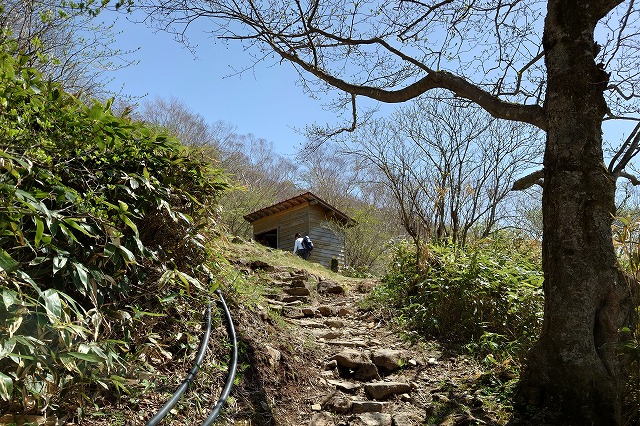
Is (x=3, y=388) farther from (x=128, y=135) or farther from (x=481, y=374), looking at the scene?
(x=481, y=374)

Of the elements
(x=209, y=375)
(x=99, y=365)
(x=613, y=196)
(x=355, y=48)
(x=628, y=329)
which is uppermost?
(x=355, y=48)

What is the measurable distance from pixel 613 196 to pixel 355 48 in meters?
3.54

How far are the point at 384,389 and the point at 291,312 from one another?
2356 millimetres

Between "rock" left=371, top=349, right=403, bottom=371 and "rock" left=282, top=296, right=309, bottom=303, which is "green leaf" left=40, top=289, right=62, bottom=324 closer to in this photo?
"rock" left=371, top=349, right=403, bottom=371

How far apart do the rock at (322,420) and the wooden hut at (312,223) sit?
15.4 metres

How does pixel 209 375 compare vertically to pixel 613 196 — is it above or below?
below

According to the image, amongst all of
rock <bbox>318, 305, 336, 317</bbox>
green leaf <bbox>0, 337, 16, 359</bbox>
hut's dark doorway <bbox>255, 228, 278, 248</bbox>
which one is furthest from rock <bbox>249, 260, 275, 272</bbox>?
hut's dark doorway <bbox>255, 228, 278, 248</bbox>

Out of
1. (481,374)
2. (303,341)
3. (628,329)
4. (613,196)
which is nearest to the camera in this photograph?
(628,329)

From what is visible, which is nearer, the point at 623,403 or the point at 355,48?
the point at 623,403

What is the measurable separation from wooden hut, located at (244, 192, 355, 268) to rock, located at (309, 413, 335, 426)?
1541 centimetres

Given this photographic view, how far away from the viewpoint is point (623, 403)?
2887 millimetres

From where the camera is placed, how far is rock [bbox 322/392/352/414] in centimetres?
352

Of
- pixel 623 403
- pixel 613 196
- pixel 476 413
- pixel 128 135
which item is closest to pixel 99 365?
pixel 128 135

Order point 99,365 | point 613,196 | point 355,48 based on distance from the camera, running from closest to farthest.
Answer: point 99,365 → point 613,196 → point 355,48
